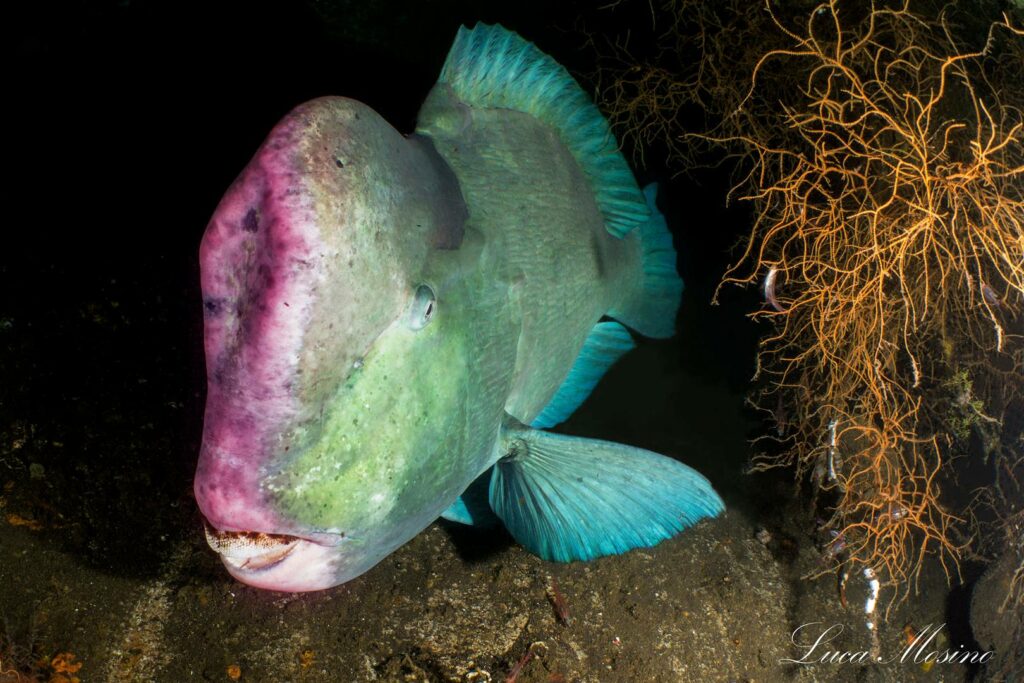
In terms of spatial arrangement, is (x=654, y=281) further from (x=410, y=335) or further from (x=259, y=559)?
(x=259, y=559)

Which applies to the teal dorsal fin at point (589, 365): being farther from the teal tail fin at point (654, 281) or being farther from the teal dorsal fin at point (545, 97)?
the teal dorsal fin at point (545, 97)

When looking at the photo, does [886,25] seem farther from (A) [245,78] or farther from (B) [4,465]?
(B) [4,465]

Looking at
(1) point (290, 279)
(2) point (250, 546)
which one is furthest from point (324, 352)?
(2) point (250, 546)

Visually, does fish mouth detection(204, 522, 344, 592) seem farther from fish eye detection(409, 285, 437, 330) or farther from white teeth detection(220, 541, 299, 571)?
fish eye detection(409, 285, 437, 330)

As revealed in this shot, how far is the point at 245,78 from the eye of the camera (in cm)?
256

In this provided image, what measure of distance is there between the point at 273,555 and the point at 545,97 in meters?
1.88

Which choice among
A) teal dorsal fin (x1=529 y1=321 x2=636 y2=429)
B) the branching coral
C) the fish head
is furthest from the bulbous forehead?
the branching coral

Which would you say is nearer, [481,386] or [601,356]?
[481,386]

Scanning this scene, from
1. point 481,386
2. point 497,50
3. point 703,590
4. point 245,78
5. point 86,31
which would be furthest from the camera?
point 703,590

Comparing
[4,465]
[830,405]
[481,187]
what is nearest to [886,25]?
[830,405]

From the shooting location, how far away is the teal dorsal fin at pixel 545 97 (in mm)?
2006

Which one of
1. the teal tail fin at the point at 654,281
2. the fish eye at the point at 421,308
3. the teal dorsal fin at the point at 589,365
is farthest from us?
the teal tail fin at the point at 654,281


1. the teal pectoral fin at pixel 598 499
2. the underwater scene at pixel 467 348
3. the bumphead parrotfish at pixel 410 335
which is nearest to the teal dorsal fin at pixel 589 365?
the underwater scene at pixel 467 348

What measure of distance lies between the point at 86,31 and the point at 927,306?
3.91 m
